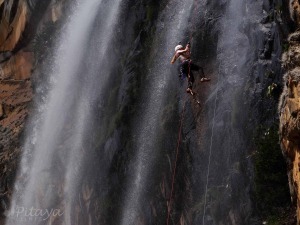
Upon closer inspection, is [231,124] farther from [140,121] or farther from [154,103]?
[140,121]

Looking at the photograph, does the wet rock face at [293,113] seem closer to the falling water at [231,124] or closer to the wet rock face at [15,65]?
the falling water at [231,124]

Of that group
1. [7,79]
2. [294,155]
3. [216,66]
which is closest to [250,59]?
[216,66]

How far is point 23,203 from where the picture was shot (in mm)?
19125

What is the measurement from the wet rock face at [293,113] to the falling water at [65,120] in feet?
28.3

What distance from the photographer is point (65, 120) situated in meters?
18.8

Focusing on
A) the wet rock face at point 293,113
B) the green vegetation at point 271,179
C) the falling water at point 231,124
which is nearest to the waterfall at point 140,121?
the falling water at point 231,124

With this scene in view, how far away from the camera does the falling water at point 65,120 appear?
1748 centimetres

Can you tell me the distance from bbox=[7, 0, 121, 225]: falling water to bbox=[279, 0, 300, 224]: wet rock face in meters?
8.63

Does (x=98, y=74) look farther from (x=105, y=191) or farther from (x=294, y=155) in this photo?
(x=294, y=155)

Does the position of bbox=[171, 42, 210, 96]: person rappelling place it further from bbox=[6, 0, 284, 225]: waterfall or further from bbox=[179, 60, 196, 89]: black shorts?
bbox=[6, 0, 284, 225]: waterfall

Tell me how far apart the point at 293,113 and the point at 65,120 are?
37.7ft

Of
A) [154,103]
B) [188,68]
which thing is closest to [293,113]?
[188,68]

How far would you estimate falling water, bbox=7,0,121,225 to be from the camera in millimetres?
17484

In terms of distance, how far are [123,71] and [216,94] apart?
4665 millimetres
